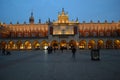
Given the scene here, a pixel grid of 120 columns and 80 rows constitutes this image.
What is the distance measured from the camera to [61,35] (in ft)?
278

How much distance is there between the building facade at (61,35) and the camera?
8394 cm

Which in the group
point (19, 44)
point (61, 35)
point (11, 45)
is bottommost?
point (11, 45)

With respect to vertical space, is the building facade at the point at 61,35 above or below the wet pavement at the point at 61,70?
above

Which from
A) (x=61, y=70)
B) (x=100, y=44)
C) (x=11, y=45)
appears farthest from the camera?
(x=11, y=45)

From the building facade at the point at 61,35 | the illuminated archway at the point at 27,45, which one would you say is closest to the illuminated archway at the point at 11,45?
the building facade at the point at 61,35

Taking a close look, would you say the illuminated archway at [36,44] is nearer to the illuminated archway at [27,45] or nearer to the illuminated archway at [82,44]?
the illuminated archway at [27,45]

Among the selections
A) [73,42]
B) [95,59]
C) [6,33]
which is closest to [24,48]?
[6,33]

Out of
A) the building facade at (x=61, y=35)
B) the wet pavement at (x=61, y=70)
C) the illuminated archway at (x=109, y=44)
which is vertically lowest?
the wet pavement at (x=61, y=70)

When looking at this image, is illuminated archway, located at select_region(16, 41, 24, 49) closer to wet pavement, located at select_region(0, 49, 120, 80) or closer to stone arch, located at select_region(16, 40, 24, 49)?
stone arch, located at select_region(16, 40, 24, 49)

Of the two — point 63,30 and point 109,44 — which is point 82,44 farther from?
point 109,44

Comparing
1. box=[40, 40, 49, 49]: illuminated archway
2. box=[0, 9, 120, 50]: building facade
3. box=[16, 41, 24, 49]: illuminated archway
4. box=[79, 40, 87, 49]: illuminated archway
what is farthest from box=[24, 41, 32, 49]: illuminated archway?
box=[79, 40, 87, 49]: illuminated archway

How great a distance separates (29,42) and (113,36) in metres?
36.7

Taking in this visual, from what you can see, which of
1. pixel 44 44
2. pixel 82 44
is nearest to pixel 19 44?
pixel 44 44

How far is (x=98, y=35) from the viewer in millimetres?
91562
